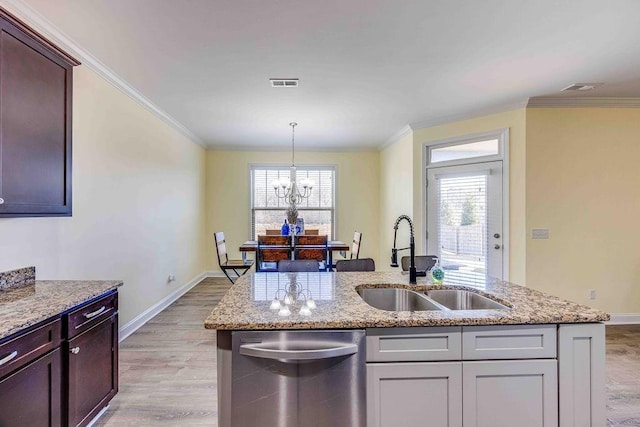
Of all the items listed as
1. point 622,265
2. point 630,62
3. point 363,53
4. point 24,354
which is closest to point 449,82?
point 363,53

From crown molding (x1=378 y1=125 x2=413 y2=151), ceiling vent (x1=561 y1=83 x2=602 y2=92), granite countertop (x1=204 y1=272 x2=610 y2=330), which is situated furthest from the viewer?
crown molding (x1=378 y1=125 x2=413 y2=151)

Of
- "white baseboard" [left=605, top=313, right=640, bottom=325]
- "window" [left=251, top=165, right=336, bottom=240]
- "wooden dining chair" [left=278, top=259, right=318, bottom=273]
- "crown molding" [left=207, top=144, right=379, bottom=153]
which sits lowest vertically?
"white baseboard" [left=605, top=313, right=640, bottom=325]

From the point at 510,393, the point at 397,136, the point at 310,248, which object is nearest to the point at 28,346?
the point at 510,393

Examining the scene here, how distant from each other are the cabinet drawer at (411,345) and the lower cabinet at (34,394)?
4.88 feet

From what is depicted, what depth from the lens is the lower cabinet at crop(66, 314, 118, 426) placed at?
1714mm

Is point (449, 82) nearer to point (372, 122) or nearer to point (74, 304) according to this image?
point (372, 122)

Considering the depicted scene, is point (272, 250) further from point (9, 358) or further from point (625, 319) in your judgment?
point (625, 319)

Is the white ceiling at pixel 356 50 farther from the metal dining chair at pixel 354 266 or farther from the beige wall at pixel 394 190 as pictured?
the metal dining chair at pixel 354 266

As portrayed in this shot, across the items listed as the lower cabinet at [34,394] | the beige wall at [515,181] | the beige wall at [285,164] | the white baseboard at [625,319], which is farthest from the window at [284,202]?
the lower cabinet at [34,394]

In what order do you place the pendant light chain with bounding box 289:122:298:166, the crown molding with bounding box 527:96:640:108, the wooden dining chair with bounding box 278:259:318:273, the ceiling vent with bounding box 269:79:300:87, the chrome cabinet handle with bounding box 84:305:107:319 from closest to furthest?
the chrome cabinet handle with bounding box 84:305:107:319 → the wooden dining chair with bounding box 278:259:318:273 → the ceiling vent with bounding box 269:79:300:87 → the crown molding with bounding box 527:96:640:108 → the pendant light chain with bounding box 289:122:298:166

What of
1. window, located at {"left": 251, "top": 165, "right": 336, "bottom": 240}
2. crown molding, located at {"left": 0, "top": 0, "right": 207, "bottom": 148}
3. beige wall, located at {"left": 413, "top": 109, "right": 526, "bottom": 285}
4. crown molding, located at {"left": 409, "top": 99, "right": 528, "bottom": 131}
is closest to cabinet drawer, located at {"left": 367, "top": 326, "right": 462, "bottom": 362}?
crown molding, located at {"left": 0, "top": 0, "right": 207, "bottom": 148}

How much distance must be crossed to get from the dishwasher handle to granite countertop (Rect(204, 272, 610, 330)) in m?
0.07

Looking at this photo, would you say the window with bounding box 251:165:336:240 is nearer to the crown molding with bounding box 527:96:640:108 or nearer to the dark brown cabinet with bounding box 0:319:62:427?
the crown molding with bounding box 527:96:640:108

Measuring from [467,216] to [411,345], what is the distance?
3.40 meters
